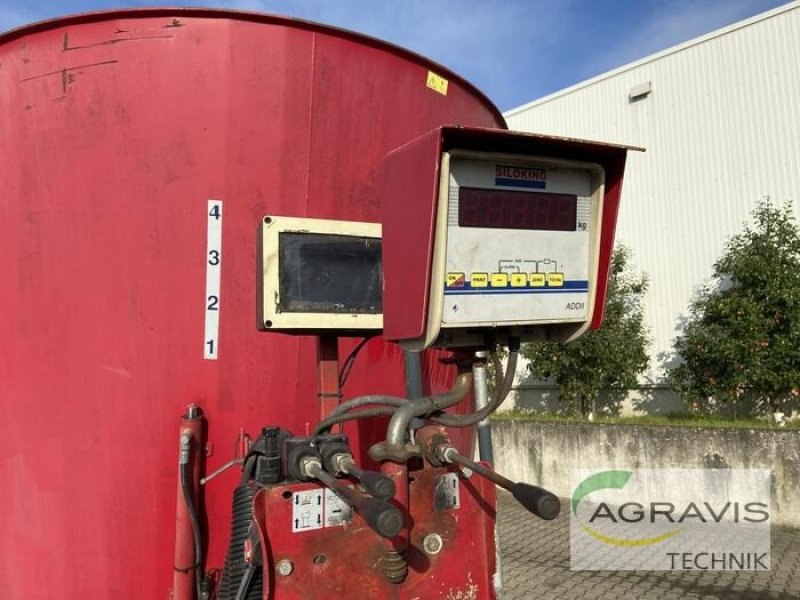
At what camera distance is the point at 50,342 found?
2.03 meters

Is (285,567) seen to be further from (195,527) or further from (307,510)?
(195,527)

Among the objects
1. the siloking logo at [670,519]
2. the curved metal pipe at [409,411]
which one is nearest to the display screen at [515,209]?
the curved metal pipe at [409,411]

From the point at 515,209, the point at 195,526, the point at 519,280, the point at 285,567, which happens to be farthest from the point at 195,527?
the point at 515,209

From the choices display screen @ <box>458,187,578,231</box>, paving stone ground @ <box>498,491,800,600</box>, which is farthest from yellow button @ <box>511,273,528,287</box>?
paving stone ground @ <box>498,491,800,600</box>

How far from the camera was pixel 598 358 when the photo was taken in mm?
9953

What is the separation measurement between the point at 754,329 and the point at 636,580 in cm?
457

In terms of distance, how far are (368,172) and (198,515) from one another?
126 cm

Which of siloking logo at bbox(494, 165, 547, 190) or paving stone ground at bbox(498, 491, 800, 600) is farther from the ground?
siloking logo at bbox(494, 165, 547, 190)

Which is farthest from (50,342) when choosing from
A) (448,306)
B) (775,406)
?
(775,406)

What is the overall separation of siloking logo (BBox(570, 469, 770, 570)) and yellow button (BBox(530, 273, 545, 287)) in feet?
14.8

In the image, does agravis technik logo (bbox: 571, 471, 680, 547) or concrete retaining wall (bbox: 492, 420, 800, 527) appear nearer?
agravis technik logo (bbox: 571, 471, 680, 547)

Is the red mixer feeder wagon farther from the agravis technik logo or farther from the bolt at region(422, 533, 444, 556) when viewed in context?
the agravis technik logo

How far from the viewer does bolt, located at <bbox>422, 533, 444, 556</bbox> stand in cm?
174

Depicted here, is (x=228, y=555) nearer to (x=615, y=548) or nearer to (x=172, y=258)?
(x=172, y=258)
